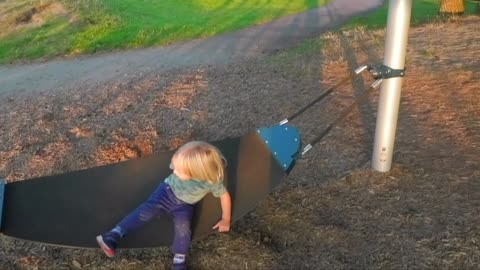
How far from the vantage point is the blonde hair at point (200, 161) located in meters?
3.26

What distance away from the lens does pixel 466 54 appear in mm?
7441

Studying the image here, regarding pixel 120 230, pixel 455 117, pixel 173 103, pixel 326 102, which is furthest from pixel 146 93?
pixel 120 230

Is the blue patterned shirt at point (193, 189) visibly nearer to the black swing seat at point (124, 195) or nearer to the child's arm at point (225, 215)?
the child's arm at point (225, 215)

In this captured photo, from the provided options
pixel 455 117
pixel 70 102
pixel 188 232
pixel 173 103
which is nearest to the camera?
pixel 188 232

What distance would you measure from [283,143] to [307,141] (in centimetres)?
125

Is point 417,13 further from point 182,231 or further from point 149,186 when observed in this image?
point 182,231

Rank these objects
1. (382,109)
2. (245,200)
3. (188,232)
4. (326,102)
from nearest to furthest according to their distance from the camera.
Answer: (188,232)
(245,200)
(382,109)
(326,102)

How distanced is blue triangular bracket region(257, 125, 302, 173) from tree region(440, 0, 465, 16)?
10296mm

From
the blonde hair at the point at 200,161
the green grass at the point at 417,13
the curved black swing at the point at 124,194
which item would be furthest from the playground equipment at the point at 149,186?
the green grass at the point at 417,13

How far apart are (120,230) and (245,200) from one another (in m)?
0.74

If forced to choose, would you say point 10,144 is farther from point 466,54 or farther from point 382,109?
point 466,54

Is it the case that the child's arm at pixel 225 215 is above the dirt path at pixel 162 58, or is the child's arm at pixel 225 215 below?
above

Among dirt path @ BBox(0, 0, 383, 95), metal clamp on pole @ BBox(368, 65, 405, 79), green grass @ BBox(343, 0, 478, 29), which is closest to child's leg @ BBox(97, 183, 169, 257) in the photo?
metal clamp on pole @ BBox(368, 65, 405, 79)

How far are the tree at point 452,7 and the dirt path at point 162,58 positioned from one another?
2.55m
